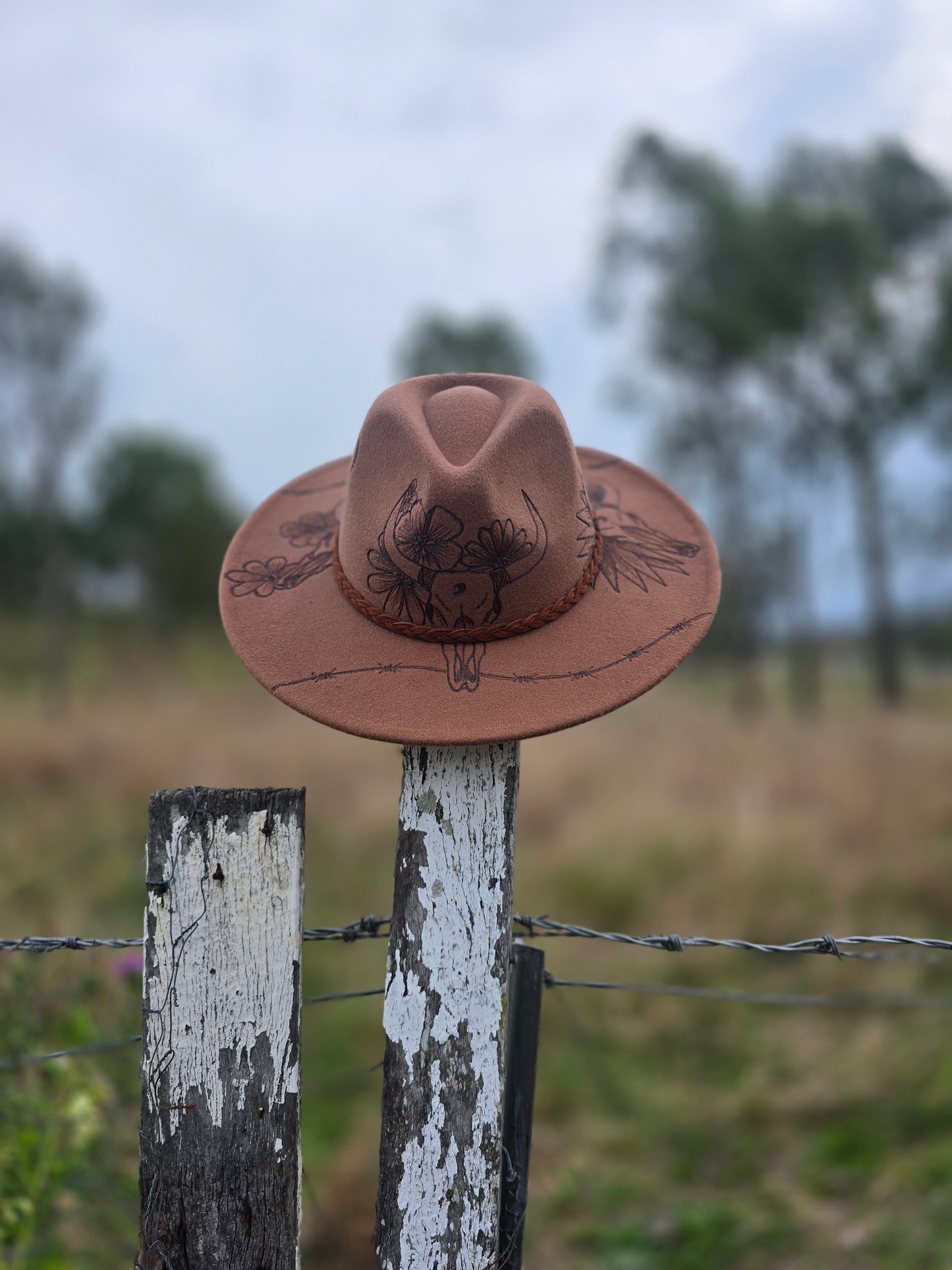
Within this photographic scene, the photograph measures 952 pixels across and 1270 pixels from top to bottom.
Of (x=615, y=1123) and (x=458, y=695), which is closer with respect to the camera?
(x=458, y=695)

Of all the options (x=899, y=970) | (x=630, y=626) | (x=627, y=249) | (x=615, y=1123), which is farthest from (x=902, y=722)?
(x=630, y=626)

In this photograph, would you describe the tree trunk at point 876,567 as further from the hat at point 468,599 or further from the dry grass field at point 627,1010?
the hat at point 468,599

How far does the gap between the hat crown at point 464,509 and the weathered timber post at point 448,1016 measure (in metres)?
0.28

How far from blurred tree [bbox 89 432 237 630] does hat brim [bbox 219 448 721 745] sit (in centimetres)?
2759

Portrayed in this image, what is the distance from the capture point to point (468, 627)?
159cm

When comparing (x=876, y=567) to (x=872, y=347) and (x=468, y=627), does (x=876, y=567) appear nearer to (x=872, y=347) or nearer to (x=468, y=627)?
(x=872, y=347)

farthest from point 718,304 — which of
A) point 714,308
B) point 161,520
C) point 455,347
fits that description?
point 161,520

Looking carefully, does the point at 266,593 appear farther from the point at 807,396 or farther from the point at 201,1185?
the point at 807,396

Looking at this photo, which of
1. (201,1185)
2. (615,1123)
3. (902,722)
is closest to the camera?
(201,1185)

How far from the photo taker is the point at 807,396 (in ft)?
55.7

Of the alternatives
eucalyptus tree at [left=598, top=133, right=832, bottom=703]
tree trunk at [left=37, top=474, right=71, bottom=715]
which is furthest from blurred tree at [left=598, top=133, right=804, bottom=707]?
tree trunk at [left=37, top=474, right=71, bottom=715]

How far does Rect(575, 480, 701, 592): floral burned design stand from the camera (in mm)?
1729

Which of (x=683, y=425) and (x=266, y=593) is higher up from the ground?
(x=683, y=425)

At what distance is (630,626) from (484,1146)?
95 cm
